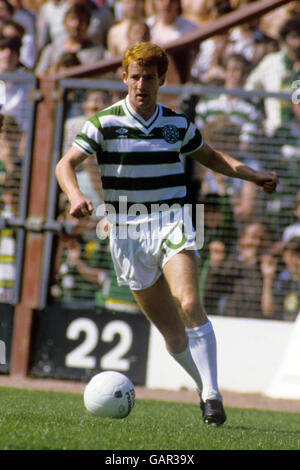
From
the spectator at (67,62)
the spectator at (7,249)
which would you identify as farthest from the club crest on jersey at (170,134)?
the spectator at (67,62)

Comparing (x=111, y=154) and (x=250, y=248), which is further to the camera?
(x=250, y=248)

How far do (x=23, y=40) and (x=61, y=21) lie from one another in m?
0.61

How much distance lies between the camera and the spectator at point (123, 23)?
460 inches

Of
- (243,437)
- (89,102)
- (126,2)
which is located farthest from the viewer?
(126,2)

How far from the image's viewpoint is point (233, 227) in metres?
10.0

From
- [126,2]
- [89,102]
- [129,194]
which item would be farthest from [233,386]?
[126,2]

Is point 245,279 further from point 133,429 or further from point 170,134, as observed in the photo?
point 133,429

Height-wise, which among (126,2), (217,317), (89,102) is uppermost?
(126,2)

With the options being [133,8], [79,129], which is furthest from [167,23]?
[79,129]

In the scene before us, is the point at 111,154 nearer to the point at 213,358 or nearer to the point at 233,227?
the point at 213,358

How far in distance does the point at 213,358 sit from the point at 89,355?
173 inches

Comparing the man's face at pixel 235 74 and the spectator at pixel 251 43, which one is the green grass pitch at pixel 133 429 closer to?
the man's face at pixel 235 74

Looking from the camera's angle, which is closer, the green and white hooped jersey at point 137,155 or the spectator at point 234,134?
the green and white hooped jersey at point 137,155

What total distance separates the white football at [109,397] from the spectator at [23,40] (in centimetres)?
713
